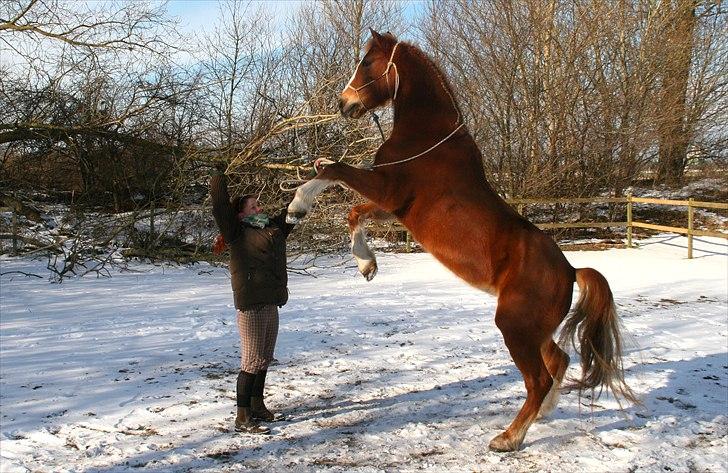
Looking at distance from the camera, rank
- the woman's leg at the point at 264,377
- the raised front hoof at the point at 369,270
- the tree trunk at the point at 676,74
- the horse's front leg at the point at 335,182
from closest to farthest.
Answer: the horse's front leg at the point at 335,182 < the raised front hoof at the point at 369,270 < the woman's leg at the point at 264,377 < the tree trunk at the point at 676,74

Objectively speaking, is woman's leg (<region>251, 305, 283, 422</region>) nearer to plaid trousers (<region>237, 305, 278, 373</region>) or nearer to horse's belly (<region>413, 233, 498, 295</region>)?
plaid trousers (<region>237, 305, 278, 373</region>)

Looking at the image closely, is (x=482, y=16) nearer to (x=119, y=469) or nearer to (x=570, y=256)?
(x=570, y=256)

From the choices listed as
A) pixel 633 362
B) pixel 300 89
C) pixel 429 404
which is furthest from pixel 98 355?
pixel 300 89

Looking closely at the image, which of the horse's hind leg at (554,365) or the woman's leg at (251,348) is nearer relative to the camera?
the horse's hind leg at (554,365)

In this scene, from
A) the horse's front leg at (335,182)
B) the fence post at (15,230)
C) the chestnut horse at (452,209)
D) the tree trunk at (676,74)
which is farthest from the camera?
the tree trunk at (676,74)

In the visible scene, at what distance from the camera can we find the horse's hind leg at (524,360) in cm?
351

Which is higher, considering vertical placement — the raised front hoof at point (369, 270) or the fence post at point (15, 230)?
the fence post at point (15, 230)

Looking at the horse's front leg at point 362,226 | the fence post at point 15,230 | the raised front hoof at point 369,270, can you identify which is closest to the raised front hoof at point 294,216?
the horse's front leg at point 362,226

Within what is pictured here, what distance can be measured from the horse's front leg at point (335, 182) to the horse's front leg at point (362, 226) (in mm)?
279

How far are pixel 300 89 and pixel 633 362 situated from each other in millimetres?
8790

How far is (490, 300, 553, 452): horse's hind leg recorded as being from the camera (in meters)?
3.51

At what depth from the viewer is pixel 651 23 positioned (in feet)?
56.0

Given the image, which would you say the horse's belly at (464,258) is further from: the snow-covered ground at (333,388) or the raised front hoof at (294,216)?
the snow-covered ground at (333,388)

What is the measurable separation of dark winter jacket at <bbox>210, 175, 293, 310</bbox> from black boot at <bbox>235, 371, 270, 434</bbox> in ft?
1.72
